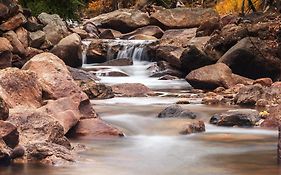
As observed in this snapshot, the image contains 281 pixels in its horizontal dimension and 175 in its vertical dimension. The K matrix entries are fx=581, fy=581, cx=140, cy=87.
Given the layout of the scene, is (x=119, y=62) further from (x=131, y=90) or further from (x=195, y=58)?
(x=131, y=90)

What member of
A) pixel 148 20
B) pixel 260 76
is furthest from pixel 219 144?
pixel 148 20

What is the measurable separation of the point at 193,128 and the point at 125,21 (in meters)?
20.7

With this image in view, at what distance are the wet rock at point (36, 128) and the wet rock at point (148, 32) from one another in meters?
20.5

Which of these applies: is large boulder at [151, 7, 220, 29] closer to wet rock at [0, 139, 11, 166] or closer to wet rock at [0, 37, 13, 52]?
wet rock at [0, 37, 13, 52]

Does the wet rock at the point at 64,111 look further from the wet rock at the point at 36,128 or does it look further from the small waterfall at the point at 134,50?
the small waterfall at the point at 134,50

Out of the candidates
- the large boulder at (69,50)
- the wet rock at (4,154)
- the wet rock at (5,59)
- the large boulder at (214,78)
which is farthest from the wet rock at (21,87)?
the large boulder at (69,50)

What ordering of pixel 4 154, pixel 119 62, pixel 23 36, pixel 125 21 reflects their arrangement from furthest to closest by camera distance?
1. pixel 125 21
2. pixel 119 62
3. pixel 23 36
4. pixel 4 154

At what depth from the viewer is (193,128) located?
1002 centimetres

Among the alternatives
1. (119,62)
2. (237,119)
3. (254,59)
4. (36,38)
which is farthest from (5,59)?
(237,119)

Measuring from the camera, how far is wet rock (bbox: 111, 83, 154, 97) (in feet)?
51.5

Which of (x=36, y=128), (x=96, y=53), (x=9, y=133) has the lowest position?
(x=96, y=53)

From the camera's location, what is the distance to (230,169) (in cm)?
734

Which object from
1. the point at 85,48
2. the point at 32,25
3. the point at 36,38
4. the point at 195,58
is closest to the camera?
the point at 195,58

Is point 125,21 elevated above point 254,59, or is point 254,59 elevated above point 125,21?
point 254,59
